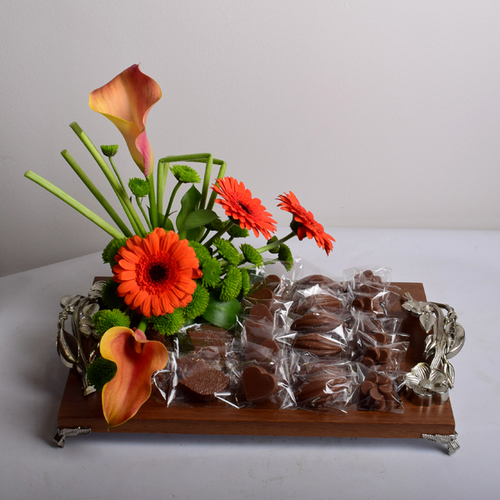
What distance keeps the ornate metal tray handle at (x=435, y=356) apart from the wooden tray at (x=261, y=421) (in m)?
0.02

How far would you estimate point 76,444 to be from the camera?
0.66 m

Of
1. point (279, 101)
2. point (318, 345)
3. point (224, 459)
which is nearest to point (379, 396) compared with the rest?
point (318, 345)

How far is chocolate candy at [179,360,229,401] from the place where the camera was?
648 mm

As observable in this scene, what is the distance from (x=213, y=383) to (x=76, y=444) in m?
0.20

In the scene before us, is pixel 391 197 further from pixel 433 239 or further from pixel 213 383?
pixel 213 383

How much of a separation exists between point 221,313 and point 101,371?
0.18 m

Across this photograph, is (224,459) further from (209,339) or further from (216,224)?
(216,224)

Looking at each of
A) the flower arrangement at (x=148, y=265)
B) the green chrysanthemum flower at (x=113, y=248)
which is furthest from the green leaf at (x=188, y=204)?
the green chrysanthemum flower at (x=113, y=248)

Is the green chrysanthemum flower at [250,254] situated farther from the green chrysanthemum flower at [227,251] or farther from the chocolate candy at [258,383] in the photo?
the chocolate candy at [258,383]

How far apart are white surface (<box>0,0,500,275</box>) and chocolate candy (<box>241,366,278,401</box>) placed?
2.19 ft

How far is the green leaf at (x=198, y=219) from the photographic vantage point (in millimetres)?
691

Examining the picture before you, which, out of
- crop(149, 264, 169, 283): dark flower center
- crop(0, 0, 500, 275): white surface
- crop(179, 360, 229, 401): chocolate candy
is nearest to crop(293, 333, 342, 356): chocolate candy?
Result: crop(179, 360, 229, 401): chocolate candy

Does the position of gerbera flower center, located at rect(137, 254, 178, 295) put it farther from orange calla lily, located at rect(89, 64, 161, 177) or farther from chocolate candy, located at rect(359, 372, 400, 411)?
chocolate candy, located at rect(359, 372, 400, 411)

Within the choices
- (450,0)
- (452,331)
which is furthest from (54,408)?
(450,0)
